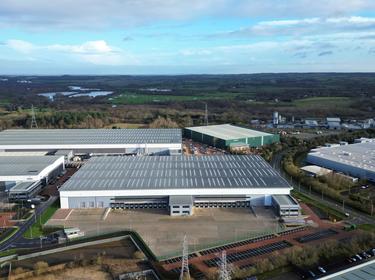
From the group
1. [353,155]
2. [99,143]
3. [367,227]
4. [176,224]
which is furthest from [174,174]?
[353,155]

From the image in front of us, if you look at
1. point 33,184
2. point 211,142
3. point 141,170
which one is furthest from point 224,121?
point 33,184

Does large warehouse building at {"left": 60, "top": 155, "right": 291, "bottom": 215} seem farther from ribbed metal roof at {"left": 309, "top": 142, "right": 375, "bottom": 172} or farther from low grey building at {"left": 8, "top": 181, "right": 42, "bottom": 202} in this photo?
ribbed metal roof at {"left": 309, "top": 142, "right": 375, "bottom": 172}

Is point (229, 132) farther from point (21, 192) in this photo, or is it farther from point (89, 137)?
point (21, 192)

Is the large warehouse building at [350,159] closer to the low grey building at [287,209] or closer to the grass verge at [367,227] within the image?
the grass verge at [367,227]

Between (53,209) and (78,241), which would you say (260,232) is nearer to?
(78,241)

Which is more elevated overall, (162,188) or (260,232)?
(162,188)

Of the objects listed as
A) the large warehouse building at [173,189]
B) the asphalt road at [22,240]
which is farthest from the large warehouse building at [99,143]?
the asphalt road at [22,240]
